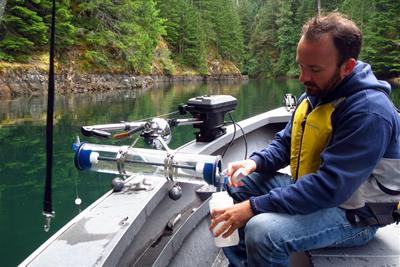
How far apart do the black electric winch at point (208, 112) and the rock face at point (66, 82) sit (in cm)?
1757

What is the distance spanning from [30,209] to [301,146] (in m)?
4.37

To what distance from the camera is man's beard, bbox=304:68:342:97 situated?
1.64m

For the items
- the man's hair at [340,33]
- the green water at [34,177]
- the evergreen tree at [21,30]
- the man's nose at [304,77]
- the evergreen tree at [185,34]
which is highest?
the evergreen tree at [185,34]

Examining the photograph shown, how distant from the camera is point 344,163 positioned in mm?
1511

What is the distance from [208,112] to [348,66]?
1808mm

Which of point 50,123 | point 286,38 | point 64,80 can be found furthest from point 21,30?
point 286,38

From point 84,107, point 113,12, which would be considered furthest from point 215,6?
point 84,107

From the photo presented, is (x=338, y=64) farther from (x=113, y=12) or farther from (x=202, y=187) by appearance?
(x=113, y=12)

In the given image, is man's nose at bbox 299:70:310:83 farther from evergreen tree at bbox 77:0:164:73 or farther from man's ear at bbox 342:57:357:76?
evergreen tree at bbox 77:0:164:73

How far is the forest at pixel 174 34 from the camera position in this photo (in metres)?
21.2

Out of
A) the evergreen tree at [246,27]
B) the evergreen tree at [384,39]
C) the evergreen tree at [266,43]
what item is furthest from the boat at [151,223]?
the evergreen tree at [246,27]

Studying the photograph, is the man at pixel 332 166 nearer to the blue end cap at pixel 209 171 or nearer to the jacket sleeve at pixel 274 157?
the blue end cap at pixel 209 171

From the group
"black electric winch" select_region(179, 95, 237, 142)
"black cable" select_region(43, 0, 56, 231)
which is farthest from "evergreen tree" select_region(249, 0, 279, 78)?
"black cable" select_region(43, 0, 56, 231)

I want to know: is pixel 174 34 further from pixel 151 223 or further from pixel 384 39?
pixel 151 223
